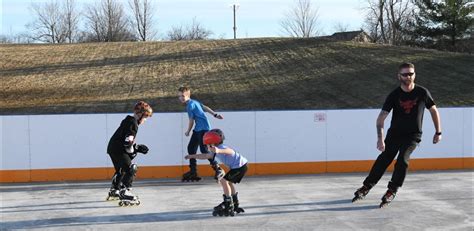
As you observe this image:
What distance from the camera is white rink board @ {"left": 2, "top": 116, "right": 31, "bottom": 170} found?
32.1 feet

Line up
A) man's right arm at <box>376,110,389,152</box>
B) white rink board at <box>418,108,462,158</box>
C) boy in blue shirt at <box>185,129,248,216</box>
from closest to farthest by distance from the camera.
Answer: boy in blue shirt at <box>185,129,248,216</box> → man's right arm at <box>376,110,389,152</box> → white rink board at <box>418,108,462,158</box>

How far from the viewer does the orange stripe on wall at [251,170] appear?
987 centimetres

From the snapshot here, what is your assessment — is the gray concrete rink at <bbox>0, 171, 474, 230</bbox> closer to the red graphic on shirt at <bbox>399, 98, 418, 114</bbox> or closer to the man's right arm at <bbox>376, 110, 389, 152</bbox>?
the man's right arm at <bbox>376, 110, 389, 152</bbox>

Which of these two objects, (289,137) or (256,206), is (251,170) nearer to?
(289,137)

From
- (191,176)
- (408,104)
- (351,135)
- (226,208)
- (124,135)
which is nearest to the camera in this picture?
(226,208)

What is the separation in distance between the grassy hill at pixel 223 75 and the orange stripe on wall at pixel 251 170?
13276 millimetres

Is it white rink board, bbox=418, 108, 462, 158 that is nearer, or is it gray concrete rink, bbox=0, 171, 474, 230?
gray concrete rink, bbox=0, 171, 474, 230

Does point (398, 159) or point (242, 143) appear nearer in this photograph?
point (398, 159)

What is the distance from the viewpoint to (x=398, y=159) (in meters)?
7.04

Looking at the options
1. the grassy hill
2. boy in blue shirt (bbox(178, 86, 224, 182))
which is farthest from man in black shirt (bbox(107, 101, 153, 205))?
the grassy hill

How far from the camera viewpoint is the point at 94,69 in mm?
33312

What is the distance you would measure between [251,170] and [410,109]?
4.04 meters

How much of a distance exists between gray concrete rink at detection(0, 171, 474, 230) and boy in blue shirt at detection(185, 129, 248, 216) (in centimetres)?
13

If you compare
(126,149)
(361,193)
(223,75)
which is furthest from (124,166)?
(223,75)
